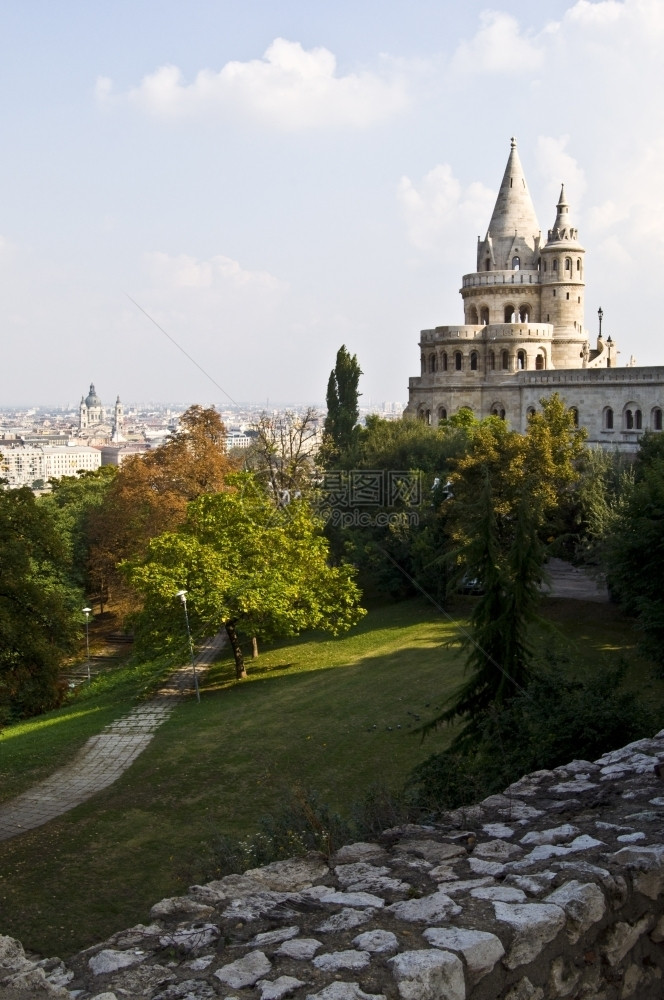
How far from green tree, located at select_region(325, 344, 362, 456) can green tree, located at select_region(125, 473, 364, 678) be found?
22.0m

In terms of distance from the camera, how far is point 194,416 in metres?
39.4

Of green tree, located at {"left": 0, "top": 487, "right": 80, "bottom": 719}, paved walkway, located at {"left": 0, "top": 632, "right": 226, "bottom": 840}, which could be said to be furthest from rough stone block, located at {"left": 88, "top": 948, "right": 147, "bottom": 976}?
green tree, located at {"left": 0, "top": 487, "right": 80, "bottom": 719}

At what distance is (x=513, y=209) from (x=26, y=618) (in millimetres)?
49064

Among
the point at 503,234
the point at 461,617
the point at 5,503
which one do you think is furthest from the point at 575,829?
the point at 503,234

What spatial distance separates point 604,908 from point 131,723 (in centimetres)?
1708

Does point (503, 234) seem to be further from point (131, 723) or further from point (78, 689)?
point (131, 723)

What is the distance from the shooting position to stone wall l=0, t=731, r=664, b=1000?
14.6 feet

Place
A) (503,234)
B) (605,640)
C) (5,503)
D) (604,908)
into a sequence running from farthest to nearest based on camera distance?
1. (503,234)
2. (605,640)
3. (5,503)
4. (604,908)

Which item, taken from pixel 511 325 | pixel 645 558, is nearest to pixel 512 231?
pixel 511 325

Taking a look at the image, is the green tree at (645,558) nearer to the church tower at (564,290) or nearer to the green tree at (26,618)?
the green tree at (26,618)

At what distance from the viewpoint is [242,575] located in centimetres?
2497

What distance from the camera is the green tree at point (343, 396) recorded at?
164 feet

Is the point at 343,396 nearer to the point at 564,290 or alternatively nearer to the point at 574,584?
the point at 564,290

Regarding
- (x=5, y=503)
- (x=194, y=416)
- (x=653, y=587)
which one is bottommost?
(x=653, y=587)
